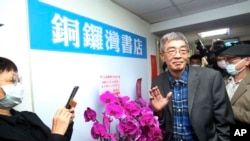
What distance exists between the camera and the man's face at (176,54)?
4.75 ft

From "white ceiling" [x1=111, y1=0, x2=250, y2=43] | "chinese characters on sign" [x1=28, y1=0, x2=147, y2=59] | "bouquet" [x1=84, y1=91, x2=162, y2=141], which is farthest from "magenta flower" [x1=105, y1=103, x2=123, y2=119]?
"white ceiling" [x1=111, y1=0, x2=250, y2=43]

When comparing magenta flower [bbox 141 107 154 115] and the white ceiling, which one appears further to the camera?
the white ceiling

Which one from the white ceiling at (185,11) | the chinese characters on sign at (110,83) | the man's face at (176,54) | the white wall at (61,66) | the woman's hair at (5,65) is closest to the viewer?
the woman's hair at (5,65)

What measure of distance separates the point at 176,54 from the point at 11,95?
109 centimetres

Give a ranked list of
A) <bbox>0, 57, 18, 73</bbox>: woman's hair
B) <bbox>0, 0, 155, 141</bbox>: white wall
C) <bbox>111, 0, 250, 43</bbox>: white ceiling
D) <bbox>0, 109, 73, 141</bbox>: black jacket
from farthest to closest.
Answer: <bbox>111, 0, 250, 43</bbox>: white ceiling < <bbox>0, 0, 155, 141</bbox>: white wall < <bbox>0, 57, 18, 73</bbox>: woman's hair < <bbox>0, 109, 73, 141</bbox>: black jacket

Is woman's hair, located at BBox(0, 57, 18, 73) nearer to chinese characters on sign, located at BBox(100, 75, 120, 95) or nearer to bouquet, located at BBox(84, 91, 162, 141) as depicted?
bouquet, located at BBox(84, 91, 162, 141)

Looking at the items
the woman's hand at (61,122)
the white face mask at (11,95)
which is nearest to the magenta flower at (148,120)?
the woman's hand at (61,122)

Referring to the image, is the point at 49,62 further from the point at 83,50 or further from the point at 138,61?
the point at 138,61

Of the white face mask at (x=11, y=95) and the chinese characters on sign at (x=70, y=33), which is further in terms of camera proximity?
the chinese characters on sign at (x=70, y=33)

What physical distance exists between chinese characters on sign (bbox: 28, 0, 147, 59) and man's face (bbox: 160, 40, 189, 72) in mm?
825

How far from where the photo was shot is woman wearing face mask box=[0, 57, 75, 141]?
0.99m

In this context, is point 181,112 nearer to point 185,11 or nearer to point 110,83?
point 110,83

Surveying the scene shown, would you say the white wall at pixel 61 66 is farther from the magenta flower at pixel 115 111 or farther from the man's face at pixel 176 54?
the man's face at pixel 176 54

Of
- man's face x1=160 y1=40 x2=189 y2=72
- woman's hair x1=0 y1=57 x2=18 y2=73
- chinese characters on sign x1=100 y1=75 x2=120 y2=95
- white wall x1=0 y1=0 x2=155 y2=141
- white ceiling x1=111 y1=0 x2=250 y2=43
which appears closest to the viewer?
woman's hair x1=0 y1=57 x2=18 y2=73
